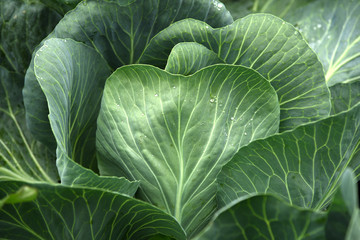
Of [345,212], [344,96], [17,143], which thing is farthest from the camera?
[17,143]

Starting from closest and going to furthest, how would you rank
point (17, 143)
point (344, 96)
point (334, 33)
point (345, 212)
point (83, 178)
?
1. point (345, 212)
2. point (83, 178)
3. point (344, 96)
4. point (17, 143)
5. point (334, 33)

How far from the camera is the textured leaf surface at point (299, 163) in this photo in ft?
2.58

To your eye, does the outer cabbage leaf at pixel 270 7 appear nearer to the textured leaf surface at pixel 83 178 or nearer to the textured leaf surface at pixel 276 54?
the textured leaf surface at pixel 276 54

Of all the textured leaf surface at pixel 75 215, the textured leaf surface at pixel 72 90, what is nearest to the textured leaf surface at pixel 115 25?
the textured leaf surface at pixel 72 90

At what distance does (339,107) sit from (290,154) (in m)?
0.30

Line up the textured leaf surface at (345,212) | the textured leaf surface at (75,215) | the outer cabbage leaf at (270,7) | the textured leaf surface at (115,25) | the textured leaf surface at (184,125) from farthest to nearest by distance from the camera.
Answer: the outer cabbage leaf at (270,7) < the textured leaf surface at (115,25) < the textured leaf surface at (184,125) < the textured leaf surface at (75,215) < the textured leaf surface at (345,212)

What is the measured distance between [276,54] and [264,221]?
41 centimetres

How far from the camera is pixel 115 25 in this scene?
1036mm

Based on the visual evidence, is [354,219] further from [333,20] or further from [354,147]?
[333,20]

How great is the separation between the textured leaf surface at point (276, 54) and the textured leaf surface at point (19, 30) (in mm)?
366

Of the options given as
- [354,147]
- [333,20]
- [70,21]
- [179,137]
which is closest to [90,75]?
[70,21]

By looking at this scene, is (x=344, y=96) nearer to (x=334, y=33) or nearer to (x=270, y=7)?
(x=334, y=33)

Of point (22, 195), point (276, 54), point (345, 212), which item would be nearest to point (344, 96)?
point (276, 54)

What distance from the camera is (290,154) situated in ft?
2.67
